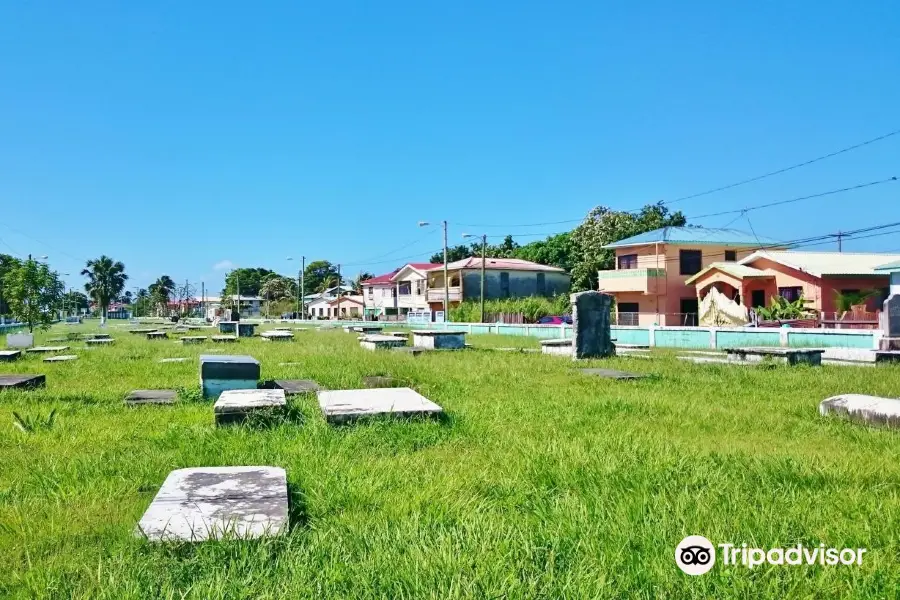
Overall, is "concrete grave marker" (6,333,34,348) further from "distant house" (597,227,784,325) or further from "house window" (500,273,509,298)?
"house window" (500,273,509,298)

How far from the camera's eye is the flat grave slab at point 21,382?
8.63 meters

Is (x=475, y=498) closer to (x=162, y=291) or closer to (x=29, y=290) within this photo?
(x=29, y=290)

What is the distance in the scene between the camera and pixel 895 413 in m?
5.39

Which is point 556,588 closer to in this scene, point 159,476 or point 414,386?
point 159,476

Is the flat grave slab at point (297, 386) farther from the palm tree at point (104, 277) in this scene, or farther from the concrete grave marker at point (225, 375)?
the palm tree at point (104, 277)

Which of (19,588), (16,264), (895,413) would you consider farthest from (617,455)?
(16,264)

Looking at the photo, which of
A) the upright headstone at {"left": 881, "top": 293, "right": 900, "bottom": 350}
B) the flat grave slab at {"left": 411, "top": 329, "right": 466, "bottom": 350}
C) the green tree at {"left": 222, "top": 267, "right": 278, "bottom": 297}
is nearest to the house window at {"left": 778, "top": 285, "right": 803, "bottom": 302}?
the upright headstone at {"left": 881, "top": 293, "right": 900, "bottom": 350}

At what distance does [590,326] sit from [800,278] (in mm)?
21615

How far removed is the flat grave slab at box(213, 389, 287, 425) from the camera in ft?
18.9

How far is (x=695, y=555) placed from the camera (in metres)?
2.63

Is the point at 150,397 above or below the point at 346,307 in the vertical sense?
below

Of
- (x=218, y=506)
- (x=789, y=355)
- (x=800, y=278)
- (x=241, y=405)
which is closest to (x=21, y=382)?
(x=241, y=405)

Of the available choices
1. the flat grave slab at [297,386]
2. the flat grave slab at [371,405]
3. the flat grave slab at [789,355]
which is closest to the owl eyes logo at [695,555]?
the flat grave slab at [371,405]

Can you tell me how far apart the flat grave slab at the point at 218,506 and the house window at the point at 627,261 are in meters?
38.6
